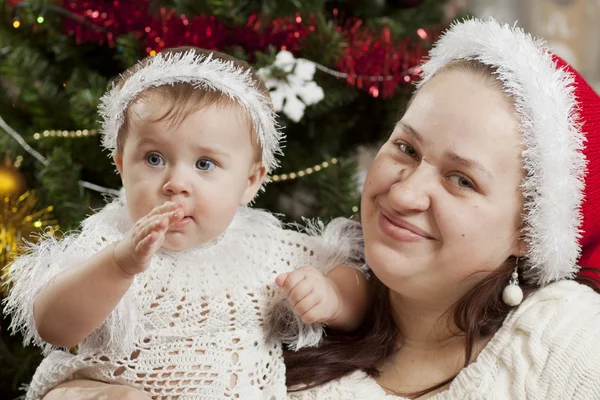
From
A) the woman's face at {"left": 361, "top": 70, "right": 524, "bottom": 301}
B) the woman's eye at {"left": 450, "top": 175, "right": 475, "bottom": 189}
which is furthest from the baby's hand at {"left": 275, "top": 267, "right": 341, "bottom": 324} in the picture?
the woman's eye at {"left": 450, "top": 175, "right": 475, "bottom": 189}

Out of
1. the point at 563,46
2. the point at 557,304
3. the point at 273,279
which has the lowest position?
the point at 273,279

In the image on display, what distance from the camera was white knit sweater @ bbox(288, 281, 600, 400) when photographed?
109cm

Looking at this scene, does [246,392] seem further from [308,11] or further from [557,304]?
[308,11]

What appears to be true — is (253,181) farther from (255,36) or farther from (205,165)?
(255,36)

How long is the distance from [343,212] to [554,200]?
79 cm

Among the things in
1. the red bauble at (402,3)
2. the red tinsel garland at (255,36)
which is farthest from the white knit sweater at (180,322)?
the red bauble at (402,3)

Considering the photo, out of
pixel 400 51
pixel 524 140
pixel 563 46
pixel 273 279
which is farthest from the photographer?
pixel 563 46

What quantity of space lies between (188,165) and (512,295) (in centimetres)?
59

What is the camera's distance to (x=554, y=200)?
3.83ft

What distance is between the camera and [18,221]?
1.81 meters

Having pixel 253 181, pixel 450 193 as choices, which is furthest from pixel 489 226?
pixel 253 181

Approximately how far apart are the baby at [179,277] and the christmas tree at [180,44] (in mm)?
456

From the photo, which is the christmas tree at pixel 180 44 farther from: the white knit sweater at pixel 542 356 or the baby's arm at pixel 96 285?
the white knit sweater at pixel 542 356

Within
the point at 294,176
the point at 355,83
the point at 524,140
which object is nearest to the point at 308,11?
the point at 355,83
